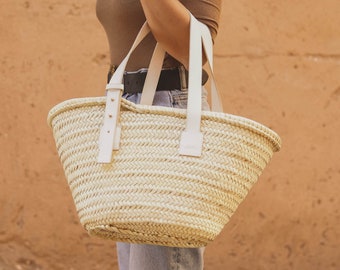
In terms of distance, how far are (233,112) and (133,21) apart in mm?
1764

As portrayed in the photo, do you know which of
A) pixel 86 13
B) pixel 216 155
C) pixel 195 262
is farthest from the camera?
pixel 86 13

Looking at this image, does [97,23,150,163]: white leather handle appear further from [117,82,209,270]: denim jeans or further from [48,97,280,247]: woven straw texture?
[117,82,209,270]: denim jeans

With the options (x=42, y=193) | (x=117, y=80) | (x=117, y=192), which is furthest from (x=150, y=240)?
(x=42, y=193)

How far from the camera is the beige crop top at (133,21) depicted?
1.92 m

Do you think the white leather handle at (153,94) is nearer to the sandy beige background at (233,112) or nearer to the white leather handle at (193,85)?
the white leather handle at (193,85)

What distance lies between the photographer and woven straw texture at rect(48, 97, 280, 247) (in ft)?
5.49

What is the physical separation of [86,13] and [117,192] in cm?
208

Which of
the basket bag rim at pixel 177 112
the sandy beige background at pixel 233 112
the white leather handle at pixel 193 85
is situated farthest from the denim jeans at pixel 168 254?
the sandy beige background at pixel 233 112

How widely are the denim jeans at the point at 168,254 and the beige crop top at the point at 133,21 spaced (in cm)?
8

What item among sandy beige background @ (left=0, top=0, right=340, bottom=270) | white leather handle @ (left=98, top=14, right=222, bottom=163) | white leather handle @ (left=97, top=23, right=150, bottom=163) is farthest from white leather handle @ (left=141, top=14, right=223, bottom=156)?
sandy beige background @ (left=0, top=0, right=340, bottom=270)

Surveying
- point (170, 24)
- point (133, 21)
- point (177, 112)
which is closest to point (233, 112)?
point (133, 21)

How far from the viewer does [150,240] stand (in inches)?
68.0

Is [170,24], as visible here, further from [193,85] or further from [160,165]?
[160,165]

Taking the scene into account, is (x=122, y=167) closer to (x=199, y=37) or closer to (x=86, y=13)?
(x=199, y=37)
